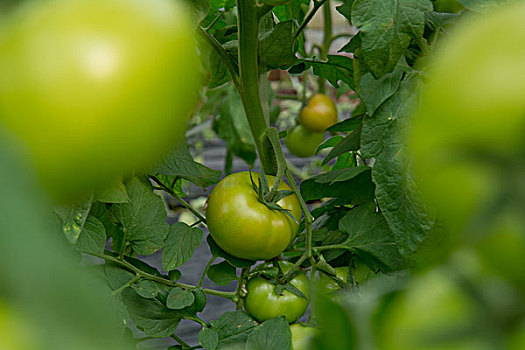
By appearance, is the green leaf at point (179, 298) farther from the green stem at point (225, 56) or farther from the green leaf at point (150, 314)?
the green stem at point (225, 56)

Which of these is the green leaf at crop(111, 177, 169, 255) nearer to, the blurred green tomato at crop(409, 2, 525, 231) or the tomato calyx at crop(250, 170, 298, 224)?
the tomato calyx at crop(250, 170, 298, 224)

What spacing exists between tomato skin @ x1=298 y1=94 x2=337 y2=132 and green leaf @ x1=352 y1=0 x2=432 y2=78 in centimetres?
86

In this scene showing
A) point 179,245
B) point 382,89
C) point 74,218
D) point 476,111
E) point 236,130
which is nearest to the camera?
point 476,111

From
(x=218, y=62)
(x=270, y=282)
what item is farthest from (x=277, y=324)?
(x=218, y=62)

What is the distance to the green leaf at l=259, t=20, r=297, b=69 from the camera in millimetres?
423

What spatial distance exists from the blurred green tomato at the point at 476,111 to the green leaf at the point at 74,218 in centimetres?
22

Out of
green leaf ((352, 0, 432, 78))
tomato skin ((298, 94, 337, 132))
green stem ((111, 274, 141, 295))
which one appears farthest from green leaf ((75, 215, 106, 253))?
tomato skin ((298, 94, 337, 132))

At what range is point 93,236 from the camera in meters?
0.42

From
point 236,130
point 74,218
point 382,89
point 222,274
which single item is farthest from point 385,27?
point 236,130

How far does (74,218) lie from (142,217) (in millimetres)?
185

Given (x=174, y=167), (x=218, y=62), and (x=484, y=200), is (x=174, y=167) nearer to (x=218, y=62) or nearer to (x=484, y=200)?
(x=218, y=62)

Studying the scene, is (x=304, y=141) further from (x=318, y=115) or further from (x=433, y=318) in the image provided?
(x=433, y=318)

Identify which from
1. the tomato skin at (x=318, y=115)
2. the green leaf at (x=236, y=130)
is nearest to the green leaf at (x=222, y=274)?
the green leaf at (x=236, y=130)

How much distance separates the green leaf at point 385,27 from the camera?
0.29m
